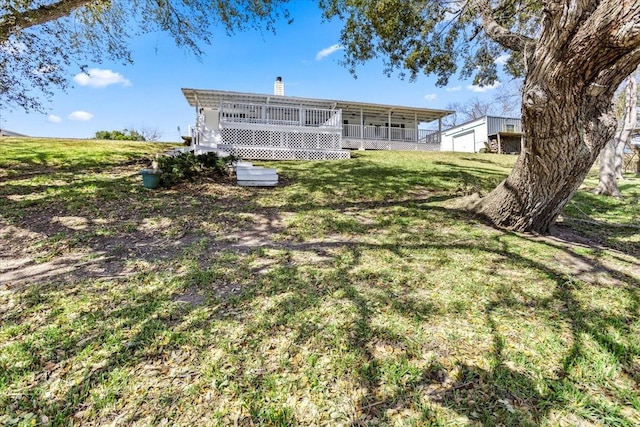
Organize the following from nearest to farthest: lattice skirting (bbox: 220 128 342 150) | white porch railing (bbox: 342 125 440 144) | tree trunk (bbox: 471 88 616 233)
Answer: tree trunk (bbox: 471 88 616 233) < lattice skirting (bbox: 220 128 342 150) < white porch railing (bbox: 342 125 440 144)

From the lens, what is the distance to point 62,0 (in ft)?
21.2

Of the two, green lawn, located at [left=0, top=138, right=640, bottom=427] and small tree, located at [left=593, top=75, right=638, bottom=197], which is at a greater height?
small tree, located at [left=593, top=75, right=638, bottom=197]

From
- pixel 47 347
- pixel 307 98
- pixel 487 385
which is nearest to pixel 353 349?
pixel 487 385

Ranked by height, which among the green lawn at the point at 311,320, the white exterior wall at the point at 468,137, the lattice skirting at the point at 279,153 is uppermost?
the white exterior wall at the point at 468,137

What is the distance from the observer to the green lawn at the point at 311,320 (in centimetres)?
175

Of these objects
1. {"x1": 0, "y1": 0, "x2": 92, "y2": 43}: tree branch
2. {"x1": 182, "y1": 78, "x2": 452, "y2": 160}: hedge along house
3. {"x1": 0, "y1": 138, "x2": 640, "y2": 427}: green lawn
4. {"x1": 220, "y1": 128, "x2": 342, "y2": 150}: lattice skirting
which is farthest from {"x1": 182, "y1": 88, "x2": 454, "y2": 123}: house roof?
{"x1": 0, "y1": 138, "x2": 640, "y2": 427}: green lawn

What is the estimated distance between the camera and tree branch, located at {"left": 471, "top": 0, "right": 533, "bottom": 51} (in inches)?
173

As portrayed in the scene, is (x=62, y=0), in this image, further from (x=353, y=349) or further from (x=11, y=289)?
(x=353, y=349)

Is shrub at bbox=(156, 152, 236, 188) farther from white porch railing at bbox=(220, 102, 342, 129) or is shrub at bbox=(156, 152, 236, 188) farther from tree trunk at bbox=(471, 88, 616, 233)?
tree trunk at bbox=(471, 88, 616, 233)

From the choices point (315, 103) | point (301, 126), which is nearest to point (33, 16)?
point (301, 126)

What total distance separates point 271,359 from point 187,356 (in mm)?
558

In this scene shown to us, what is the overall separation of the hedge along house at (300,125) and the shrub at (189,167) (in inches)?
151

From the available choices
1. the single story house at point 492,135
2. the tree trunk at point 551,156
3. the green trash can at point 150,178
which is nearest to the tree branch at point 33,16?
the green trash can at point 150,178

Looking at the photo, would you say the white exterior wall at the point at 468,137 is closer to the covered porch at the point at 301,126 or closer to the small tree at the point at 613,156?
the covered porch at the point at 301,126
